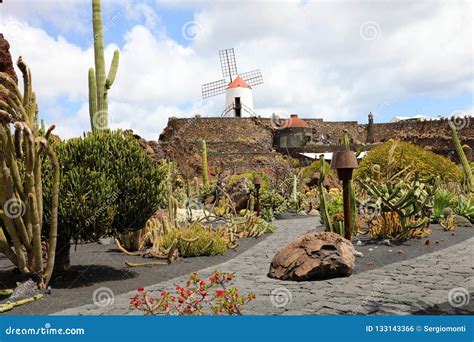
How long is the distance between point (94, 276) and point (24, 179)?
1.75 m

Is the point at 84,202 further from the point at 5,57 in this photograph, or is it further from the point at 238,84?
the point at 238,84

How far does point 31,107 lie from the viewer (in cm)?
627

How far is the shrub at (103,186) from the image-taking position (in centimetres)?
644

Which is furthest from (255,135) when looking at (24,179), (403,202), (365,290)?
(365,290)

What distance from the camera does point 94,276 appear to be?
7172mm

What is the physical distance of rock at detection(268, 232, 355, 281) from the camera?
6.54m

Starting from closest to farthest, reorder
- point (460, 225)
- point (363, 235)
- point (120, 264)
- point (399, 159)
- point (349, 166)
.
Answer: point (349, 166) < point (120, 264) < point (363, 235) < point (460, 225) < point (399, 159)

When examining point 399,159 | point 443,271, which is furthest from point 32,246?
point 399,159

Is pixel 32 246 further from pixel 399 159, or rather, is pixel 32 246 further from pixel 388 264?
pixel 399 159

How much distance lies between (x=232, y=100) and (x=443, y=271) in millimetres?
41982

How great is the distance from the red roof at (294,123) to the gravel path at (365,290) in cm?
3814

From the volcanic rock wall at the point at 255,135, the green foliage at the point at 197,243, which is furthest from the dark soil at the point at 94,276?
the volcanic rock wall at the point at 255,135

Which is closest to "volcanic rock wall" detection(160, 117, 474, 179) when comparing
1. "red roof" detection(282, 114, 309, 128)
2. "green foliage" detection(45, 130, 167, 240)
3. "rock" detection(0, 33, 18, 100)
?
"red roof" detection(282, 114, 309, 128)

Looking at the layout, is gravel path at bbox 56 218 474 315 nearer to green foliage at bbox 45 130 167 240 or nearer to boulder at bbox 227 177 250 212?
green foliage at bbox 45 130 167 240
